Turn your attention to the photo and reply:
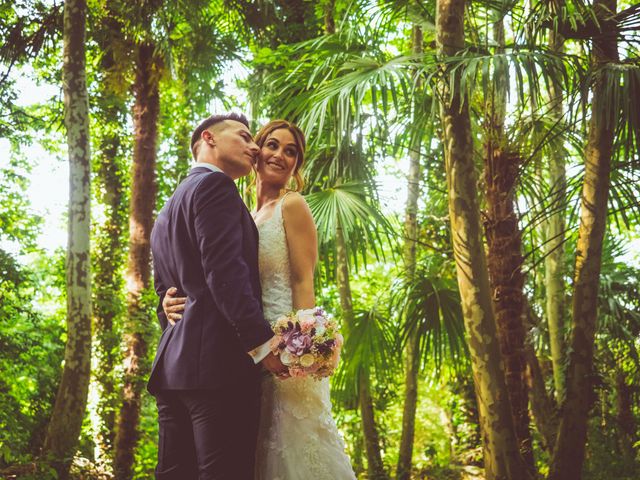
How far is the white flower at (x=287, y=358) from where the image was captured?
204 cm

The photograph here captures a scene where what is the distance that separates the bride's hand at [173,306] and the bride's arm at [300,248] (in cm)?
44

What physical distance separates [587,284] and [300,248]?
267cm

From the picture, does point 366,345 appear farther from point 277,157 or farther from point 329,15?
point 329,15

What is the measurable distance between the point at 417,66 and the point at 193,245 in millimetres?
2171

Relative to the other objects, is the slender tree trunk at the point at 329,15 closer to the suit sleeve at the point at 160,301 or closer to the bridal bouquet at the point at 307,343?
the suit sleeve at the point at 160,301

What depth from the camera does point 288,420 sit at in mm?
2287

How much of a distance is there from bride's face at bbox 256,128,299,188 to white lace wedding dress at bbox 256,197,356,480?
370mm

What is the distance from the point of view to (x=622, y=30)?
4059 mm

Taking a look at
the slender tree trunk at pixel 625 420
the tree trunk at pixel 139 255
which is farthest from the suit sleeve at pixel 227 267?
the slender tree trunk at pixel 625 420

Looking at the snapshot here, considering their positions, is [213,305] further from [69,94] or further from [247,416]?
[69,94]

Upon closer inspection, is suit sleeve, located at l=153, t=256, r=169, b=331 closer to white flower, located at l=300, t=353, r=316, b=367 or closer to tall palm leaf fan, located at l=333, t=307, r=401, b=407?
white flower, located at l=300, t=353, r=316, b=367

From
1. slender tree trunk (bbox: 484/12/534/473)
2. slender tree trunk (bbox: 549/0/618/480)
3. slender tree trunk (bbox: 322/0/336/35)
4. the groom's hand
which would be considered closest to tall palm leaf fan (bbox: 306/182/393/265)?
slender tree trunk (bbox: 484/12/534/473)

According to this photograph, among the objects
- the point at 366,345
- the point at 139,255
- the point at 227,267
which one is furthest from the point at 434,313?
the point at 139,255

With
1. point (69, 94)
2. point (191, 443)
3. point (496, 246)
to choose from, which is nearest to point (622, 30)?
point (496, 246)
